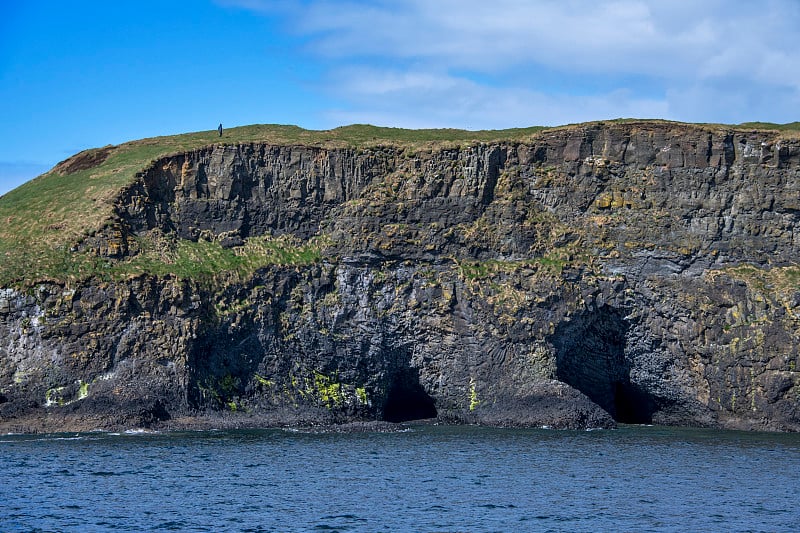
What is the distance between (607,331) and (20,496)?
1482 inches

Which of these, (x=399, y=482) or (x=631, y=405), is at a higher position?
(x=631, y=405)

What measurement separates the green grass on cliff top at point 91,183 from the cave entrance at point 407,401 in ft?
53.6

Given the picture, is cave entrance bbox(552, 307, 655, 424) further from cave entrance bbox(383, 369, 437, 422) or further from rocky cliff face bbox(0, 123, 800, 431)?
cave entrance bbox(383, 369, 437, 422)

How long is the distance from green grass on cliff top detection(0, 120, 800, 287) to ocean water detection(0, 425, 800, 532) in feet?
42.3

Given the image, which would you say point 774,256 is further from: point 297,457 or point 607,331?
point 297,457

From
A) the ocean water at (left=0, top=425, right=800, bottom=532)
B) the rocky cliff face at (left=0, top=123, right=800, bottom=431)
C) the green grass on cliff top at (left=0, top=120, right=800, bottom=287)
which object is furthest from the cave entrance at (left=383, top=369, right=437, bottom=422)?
the green grass on cliff top at (left=0, top=120, right=800, bottom=287)

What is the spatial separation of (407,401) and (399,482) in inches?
933

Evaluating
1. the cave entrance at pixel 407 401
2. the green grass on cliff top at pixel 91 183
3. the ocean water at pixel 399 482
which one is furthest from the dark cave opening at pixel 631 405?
the green grass on cliff top at pixel 91 183

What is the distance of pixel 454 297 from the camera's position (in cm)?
6059

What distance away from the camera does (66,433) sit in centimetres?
5216

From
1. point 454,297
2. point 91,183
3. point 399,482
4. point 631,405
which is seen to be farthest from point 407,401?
point 91,183

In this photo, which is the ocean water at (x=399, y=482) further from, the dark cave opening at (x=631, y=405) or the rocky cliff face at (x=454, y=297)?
the dark cave opening at (x=631, y=405)

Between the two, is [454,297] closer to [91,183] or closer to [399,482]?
[399,482]

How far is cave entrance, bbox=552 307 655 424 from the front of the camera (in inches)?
2367
